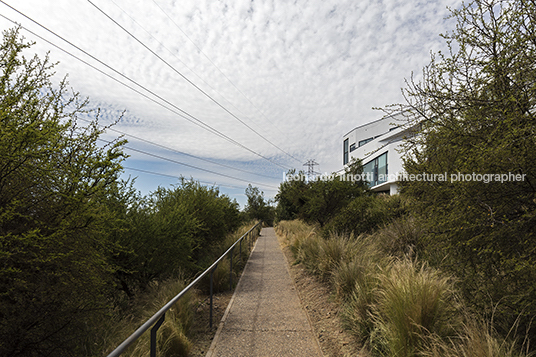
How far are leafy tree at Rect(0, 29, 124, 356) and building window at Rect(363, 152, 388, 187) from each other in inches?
1142

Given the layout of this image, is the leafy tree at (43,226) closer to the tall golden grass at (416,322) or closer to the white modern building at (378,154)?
the tall golden grass at (416,322)

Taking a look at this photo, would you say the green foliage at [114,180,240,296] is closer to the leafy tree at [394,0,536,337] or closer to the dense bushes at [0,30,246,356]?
the dense bushes at [0,30,246,356]

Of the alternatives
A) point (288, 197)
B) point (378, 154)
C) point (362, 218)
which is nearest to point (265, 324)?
point (362, 218)

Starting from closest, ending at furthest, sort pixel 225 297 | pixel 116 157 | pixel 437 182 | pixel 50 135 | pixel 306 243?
pixel 50 135, pixel 116 157, pixel 437 182, pixel 225 297, pixel 306 243

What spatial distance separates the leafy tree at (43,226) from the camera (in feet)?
9.96

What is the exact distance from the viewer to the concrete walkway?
14.0 ft

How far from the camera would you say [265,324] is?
523 cm

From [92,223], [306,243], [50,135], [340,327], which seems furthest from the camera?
[306,243]

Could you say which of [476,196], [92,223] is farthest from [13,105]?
[476,196]

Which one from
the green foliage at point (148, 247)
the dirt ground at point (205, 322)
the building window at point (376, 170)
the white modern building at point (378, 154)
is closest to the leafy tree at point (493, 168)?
the dirt ground at point (205, 322)

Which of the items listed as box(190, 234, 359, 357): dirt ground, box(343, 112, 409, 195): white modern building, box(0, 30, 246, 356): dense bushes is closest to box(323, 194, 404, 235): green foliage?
box(190, 234, 359, 357): dirt ground

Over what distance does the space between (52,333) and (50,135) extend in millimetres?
2270

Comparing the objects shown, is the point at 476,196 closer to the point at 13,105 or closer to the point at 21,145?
the point at 21,145

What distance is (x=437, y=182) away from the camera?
5.54m
